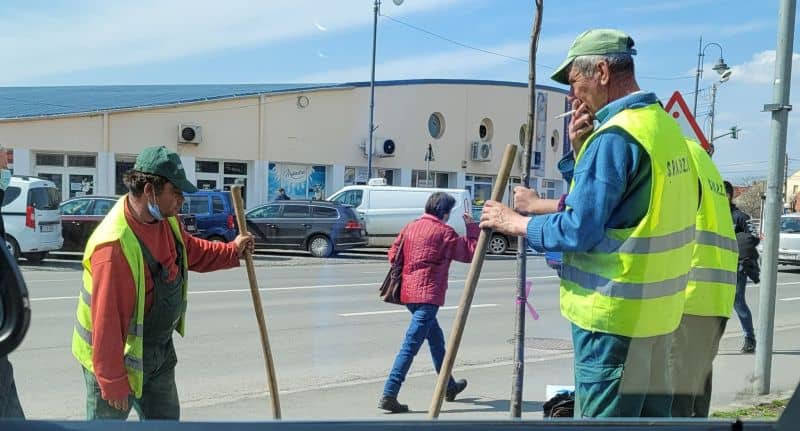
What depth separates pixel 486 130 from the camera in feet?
8.07

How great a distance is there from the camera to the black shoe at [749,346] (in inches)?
288

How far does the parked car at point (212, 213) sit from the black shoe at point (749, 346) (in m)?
5.33

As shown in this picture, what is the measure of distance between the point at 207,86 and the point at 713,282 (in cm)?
211

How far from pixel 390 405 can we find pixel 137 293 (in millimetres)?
3091

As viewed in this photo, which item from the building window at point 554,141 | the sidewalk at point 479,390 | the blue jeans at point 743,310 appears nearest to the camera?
the building window at point 554,141

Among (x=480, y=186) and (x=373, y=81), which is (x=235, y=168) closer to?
(x=373, y=81)

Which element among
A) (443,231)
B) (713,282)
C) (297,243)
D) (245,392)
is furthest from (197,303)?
(713,282)

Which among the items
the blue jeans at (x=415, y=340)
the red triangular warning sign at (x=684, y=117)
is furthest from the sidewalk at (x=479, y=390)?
the red triangular warning sign at (x=684, y=117)

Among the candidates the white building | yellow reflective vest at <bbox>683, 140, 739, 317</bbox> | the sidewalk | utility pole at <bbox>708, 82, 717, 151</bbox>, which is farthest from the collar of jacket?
utility pole at <bbox>708, 82, 717, 151</bbox>

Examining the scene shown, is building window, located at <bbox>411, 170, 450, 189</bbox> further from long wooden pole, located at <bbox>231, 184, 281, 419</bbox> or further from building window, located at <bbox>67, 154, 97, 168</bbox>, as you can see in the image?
building window, located at <bbox>67, 154, 97, 168</bbox>

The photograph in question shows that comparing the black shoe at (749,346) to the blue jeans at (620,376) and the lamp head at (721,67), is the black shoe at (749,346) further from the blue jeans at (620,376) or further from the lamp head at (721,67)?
the lamp head at (721,67)

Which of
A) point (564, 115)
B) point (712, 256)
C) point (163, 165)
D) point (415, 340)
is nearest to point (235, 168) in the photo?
point (163, 165)

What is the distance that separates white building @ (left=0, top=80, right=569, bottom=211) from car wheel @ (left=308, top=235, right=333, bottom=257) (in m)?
8.59

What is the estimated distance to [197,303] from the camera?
36.1 ft
